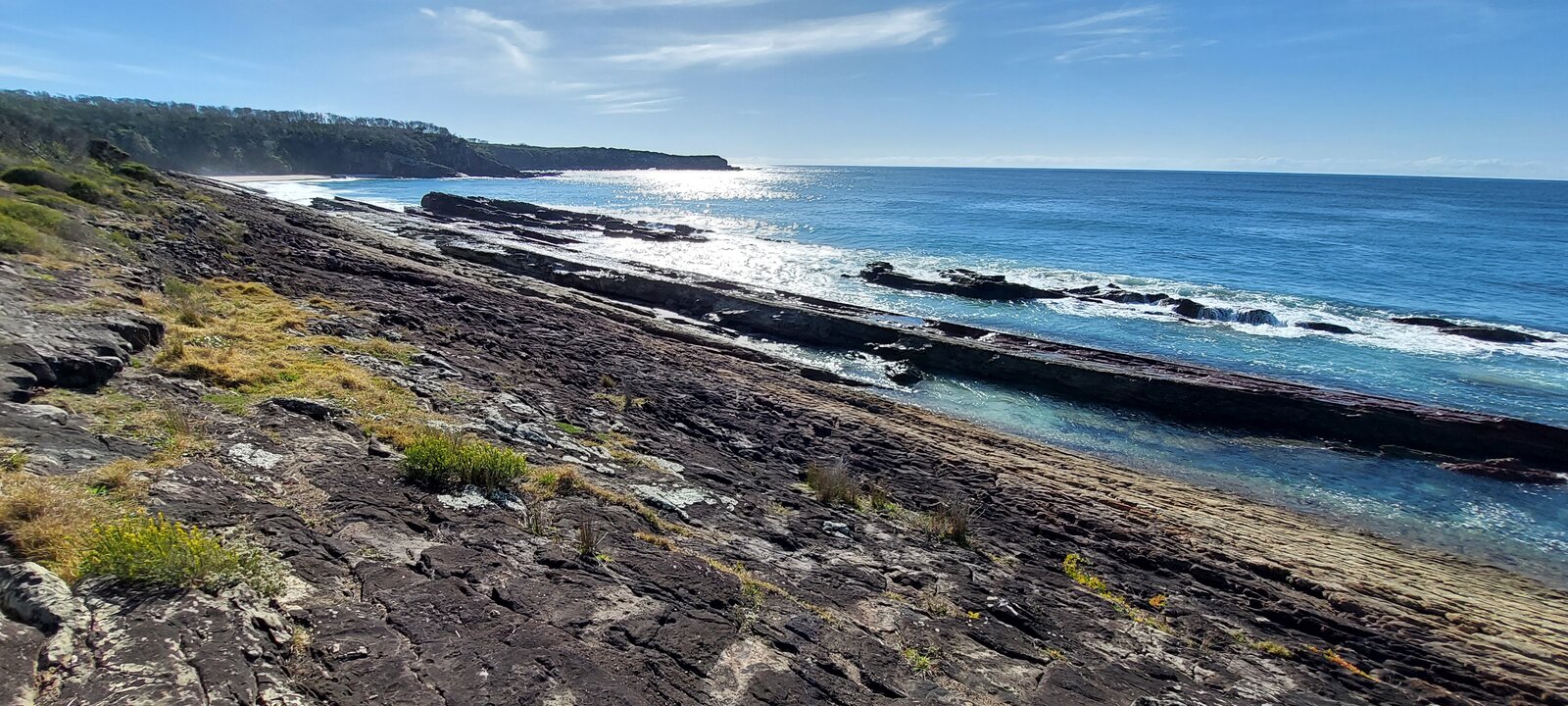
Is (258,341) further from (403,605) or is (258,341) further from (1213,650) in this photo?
(1213,650)

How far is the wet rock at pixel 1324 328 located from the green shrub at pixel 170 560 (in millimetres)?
36647

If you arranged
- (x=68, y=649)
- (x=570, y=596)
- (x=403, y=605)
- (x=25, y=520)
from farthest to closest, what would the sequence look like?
(x=570, y=596), (x=403, y=605), (x=25, y=520), (x=68, y=649)

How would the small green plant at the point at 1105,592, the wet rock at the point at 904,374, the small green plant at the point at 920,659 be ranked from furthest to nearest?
the wet rock at the point at 904,374, the small green plant at the point at 1105,592, the small green plant at the point at 920,659

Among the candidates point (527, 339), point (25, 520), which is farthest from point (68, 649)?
point (527, 339)

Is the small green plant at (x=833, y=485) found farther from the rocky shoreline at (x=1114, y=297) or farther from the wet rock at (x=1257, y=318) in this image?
the wet rock at (x=1257, y=318)

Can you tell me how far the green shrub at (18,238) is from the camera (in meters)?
13.0

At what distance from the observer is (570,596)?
6484mm

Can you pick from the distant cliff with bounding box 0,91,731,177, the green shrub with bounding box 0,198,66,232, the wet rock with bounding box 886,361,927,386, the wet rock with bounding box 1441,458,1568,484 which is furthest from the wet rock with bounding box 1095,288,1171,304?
the distant cliff with bounding box 0,91,731,177

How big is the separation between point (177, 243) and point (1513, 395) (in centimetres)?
3991

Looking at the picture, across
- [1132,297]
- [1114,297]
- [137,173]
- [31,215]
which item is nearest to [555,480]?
[31,215]

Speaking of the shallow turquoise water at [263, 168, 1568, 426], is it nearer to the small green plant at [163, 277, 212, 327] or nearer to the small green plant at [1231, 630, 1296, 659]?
the small green plant at [1231, 630, 1296, 659]

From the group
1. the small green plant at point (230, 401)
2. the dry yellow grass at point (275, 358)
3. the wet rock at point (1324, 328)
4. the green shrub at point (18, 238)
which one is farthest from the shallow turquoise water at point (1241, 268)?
the green shrub at point (18, 238)

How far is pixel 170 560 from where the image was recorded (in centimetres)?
499

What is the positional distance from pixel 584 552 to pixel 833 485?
513 cm
